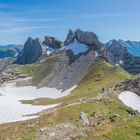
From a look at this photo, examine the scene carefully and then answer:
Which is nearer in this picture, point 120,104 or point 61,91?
point 120,104

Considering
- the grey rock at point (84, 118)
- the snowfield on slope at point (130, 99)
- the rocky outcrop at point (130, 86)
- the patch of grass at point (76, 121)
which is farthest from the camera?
the rocky outcrop at point (130, 86)

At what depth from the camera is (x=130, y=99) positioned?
286 feet

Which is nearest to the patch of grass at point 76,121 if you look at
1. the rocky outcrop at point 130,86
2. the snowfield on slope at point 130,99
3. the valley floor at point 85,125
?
the valley floor at point 85,125

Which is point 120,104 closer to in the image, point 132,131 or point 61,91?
point 132,131

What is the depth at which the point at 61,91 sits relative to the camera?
550ft

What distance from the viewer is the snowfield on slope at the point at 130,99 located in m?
83.0

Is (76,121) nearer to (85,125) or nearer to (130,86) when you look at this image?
(85,125)

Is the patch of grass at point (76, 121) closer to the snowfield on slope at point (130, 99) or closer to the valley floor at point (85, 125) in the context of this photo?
the valley floor at point (85, 125)

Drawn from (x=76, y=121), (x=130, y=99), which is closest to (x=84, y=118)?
(x=76, y=121)

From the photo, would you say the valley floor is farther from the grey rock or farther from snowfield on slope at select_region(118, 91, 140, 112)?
snowfield on slope at select_region(118, 91, 140, 112)

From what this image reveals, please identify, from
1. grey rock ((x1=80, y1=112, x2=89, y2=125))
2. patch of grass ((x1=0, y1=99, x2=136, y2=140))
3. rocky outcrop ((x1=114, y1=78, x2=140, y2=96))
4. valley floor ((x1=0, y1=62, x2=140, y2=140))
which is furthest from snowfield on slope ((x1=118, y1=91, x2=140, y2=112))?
grey rock ((x1=80, y1=112, x2=89, y2=125))

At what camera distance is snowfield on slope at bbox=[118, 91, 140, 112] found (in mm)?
83006

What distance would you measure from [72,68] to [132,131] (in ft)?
499

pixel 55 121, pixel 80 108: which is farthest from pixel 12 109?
pixel 55 121
